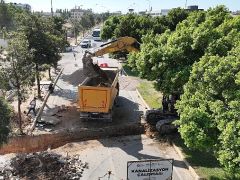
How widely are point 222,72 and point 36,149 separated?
11552 millimetres

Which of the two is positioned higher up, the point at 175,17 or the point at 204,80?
the point at 175,17

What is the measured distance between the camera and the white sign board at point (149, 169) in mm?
11227

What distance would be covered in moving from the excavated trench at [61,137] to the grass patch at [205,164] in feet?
12.7

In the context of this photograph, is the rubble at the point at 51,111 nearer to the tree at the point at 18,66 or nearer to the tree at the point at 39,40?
the tree at the point at 39,40

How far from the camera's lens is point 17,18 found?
27.4 metres

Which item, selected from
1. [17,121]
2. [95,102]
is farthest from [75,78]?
[95,102]

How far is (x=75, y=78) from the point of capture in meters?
37.6

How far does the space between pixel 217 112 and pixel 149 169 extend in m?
3.64

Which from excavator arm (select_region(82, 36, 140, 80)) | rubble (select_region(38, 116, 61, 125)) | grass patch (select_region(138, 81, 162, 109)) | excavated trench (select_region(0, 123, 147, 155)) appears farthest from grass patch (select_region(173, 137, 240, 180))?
excavator arm (select_region(82, 36, 140, 80))

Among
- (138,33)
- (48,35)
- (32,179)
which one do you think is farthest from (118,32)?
(32,179)

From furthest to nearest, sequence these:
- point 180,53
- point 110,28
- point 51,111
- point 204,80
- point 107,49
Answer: point 110,28 → point 107,49 → point 51,111 → point 180,53 → point 204,80

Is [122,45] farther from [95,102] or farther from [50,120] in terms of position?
[50,120]

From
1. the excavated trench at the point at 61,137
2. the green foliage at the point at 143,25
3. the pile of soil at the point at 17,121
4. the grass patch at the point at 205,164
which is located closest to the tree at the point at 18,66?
the excavated trench at the point at 61,137

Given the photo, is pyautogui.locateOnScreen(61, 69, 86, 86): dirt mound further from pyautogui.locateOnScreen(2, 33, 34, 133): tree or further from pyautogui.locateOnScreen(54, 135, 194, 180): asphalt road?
pyautogui.locateOnScreen(54, 135, 194, 180): asphalt road
